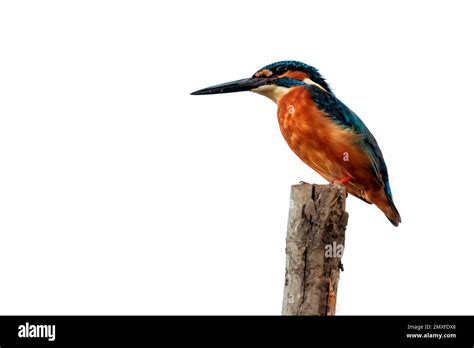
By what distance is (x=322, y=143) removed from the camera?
7059 mm

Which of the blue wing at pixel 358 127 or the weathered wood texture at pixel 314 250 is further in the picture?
the blue wing at pixel 358 127

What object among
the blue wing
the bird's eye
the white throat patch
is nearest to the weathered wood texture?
the blue wing

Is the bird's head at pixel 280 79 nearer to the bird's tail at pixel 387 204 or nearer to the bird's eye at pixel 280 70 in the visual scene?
the bird's eye at pixel 280 70

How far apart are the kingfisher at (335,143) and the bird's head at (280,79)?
0.35 feet

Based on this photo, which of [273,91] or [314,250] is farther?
[273,91]

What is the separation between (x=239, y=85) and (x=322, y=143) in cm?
120

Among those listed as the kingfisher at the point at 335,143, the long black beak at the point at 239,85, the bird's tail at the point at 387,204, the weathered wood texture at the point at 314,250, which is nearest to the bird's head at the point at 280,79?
the long black beak at the point at 239,85

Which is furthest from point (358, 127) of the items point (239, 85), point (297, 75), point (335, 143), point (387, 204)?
point (239, 85)

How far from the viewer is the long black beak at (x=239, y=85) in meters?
7.73

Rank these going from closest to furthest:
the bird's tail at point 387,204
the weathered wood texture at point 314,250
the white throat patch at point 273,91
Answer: the weathered wood texture at point 314,250, the bird's tail at point 387,204, the white throat patch at point 273,91

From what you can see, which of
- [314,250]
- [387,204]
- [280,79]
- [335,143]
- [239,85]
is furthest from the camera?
[239,85]

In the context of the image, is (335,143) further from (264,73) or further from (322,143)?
(264,73)

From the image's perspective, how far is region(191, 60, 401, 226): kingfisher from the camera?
7031mm
